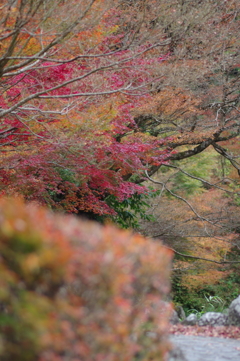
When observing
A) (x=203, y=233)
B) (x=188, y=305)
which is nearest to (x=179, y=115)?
(x=203, y=233)

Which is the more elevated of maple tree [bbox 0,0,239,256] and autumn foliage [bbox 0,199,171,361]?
maple tree [bbox 0,0,239,256]

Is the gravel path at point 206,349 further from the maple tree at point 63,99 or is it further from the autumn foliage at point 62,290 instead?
the maple tree at point 63,99

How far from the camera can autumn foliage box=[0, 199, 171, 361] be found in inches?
60.1

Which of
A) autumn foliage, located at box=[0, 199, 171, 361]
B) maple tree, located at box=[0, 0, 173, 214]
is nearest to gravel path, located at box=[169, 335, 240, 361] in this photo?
autumn foliage, located at box=[0, 199, 171, 361]

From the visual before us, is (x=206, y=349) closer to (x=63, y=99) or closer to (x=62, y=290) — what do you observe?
(x=62, y=290)

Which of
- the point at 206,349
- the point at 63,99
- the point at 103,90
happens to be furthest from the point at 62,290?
the point at 63,99

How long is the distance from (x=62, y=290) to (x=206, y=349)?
336 centimetres

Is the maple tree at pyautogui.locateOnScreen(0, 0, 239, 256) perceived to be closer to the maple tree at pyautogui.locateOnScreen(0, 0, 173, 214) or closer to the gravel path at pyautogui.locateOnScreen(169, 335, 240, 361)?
the maple tree at pyautogui.locateOnScreen(0, 0, 173, 214)

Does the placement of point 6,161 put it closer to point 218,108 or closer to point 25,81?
point 25,81

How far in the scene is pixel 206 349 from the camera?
452 centimetres

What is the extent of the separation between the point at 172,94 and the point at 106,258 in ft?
26.1

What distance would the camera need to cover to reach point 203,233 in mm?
11602

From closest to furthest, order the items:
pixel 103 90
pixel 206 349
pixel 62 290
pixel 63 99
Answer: pixel 62 290, pixel 206 349, pixel 103 90, pixel 63 99

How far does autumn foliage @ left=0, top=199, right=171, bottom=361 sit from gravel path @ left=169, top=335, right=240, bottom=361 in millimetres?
2032
